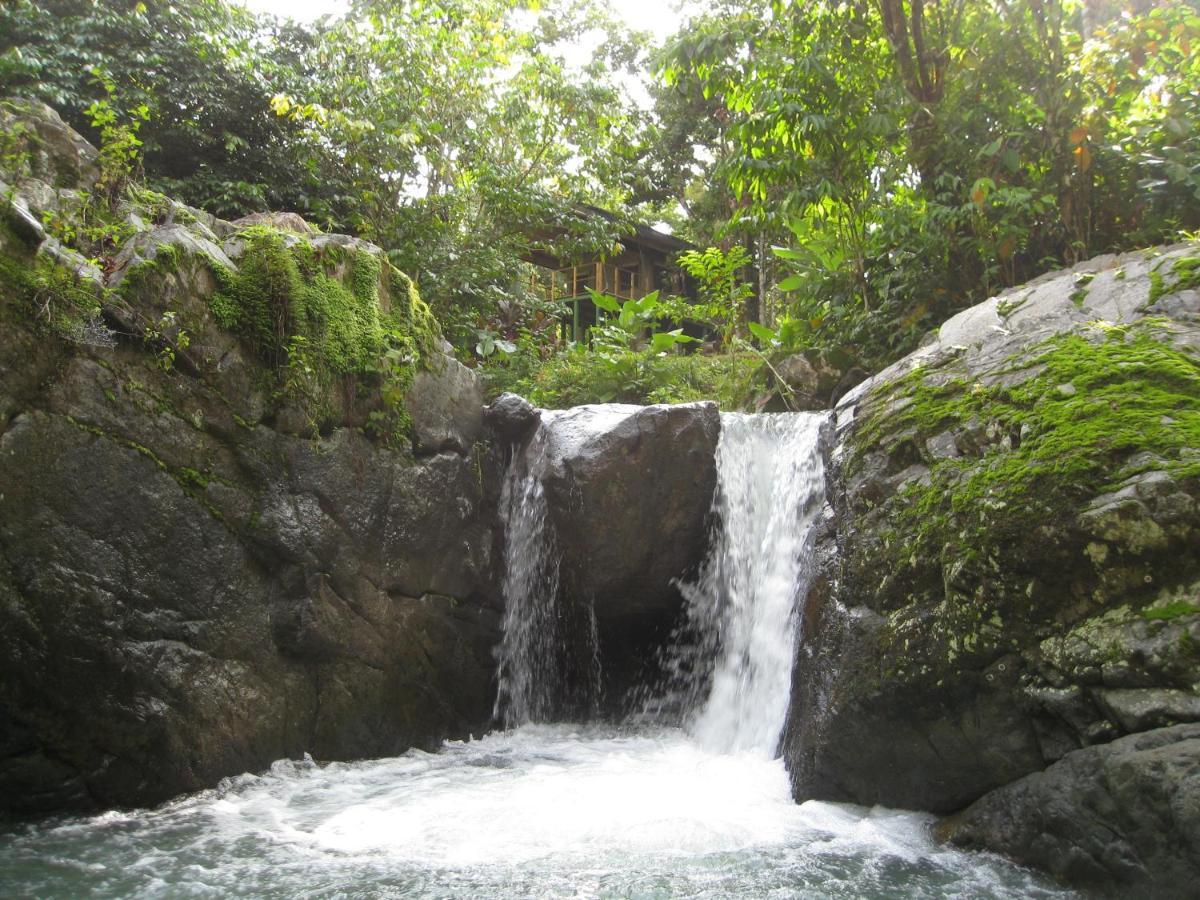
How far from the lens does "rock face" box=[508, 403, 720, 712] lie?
7406mm

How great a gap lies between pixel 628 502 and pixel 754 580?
4.11ft

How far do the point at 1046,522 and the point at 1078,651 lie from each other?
60 centimetres

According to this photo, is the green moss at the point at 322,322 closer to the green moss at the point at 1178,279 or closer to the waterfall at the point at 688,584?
the waterfall at the point at 688,584

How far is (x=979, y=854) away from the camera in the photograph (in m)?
3.97

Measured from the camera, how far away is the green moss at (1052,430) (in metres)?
4.04

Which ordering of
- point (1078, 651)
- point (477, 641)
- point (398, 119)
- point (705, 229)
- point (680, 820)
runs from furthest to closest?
point (705, 229)
point (398, 119)
point (477, 641)
point (680, 820)
point (1078, 651)

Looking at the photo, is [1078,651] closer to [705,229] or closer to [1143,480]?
[1143,480]

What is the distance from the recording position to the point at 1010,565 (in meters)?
4.09

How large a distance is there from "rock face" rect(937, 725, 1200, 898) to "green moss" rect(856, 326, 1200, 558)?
109 cm

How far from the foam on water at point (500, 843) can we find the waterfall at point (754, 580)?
0.63 metres

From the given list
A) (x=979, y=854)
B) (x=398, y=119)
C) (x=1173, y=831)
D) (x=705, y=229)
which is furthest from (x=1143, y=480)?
(x=705, y=229)

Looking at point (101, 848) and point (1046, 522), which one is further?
point (101, 848)

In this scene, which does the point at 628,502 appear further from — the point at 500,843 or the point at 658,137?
the point at 658,137

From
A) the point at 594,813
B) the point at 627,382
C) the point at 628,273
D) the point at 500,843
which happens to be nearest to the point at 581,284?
the point at 628,273
